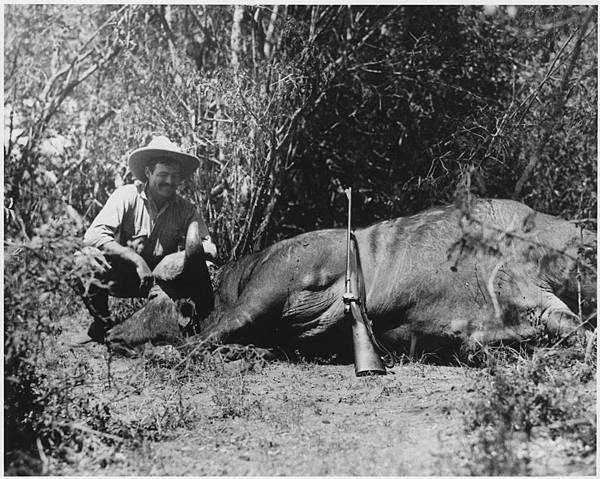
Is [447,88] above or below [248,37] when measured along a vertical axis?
below

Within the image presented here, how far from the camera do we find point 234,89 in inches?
295

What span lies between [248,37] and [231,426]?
5.25m

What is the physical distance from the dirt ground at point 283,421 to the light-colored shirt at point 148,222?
1091 mm

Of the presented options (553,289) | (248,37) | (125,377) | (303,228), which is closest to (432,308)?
(553,289)

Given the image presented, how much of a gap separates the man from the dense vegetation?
78 cm

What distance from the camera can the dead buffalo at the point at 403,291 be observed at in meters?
5.47

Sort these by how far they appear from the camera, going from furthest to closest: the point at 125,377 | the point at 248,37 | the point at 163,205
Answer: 1. the point at 248,37
2. the point at 163,205
3. the point at 125,377

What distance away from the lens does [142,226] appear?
632 centimetres

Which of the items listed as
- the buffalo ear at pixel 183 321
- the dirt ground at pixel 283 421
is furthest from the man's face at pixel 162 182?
the dirt ground at pixel 283 421

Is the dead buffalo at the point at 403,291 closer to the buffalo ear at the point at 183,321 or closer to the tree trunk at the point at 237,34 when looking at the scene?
the buffalo ear at the point at 183,321

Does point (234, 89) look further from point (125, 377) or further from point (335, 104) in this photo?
point (125, 377)

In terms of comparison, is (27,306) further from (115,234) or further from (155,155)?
(155,155)

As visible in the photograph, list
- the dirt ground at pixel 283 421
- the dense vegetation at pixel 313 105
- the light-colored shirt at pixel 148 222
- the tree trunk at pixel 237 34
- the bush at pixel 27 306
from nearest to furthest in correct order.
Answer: the dirt ground at pixel 283 421 → the bush at pixel 27 306 → the light-colored shirt at pixel 148 222 → the dense vegetation at pixel 313 105 → the tree trunk at pixel 237 34

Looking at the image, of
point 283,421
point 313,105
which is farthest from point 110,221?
point 313,105
